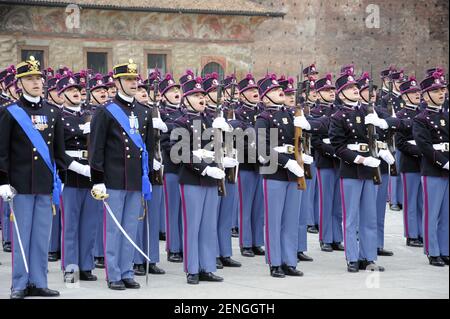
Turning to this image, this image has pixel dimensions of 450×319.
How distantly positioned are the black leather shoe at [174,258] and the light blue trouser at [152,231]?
1.99 feet

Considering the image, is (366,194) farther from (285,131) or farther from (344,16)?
(344,16)

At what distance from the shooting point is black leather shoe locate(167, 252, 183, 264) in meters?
11.5

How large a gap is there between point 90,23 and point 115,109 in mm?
18842

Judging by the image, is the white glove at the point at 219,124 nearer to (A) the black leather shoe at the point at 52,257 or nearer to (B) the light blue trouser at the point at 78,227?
(B) the light blue trouser at the point at 78,227

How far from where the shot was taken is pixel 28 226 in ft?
29.1

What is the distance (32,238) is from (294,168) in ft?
8.64

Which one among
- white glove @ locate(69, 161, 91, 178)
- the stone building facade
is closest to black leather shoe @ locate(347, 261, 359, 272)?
white glove @ locate(69, 161, 91, 178)

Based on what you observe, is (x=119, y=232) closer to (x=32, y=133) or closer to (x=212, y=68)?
(x=32, y=133)

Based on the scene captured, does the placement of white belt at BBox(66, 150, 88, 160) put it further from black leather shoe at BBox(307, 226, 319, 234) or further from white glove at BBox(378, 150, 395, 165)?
black leather shoe at BBox(307, 226, 319, 234)

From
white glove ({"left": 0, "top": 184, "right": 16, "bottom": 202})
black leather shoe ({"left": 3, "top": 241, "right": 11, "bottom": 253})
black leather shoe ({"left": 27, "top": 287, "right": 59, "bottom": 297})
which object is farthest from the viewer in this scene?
black leather shoe ({"left": 3, "top": 241, "right": 11, "bottom": 253})

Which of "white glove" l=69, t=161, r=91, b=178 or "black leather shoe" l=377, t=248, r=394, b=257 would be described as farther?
"black leather shoe" l=377, t=248, r=394, b=257

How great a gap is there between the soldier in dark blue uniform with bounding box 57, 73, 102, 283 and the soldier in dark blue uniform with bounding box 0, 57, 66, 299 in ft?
3.38

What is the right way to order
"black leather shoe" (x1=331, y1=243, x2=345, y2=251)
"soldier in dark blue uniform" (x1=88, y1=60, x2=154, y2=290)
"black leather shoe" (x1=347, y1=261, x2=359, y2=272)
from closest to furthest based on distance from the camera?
"soldier in dark blue uniform" (x1=88, y1=60, x2=154, y2=290) < "black leather shoe" (x1=347, y1=261, x2=359, y2=272) < "black leather shoe" (x1=331, y1=243, x2=345, y2=251)
